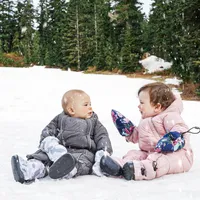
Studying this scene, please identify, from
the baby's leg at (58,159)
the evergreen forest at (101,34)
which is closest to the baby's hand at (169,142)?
the baby's leg at (58,159)

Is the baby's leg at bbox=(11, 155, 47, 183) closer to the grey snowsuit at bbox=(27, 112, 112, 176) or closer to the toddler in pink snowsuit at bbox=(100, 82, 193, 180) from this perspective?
the grey snowsuit at bbox=(27, 112, 112, 176)

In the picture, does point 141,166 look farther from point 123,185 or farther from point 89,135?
point 89,135

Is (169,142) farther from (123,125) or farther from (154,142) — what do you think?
(123,125)

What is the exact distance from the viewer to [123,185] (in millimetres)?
3273

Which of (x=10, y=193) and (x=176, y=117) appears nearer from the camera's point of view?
(x=10, y=193)

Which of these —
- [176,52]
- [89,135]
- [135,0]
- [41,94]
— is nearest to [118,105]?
[41,94]

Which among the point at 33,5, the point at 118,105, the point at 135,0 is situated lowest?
the point at 118,105

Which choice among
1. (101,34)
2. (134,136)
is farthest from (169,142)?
(101,34)

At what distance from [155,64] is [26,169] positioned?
3452cm

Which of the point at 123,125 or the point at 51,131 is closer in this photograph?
the point at 51,131

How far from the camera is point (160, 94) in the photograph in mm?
3916

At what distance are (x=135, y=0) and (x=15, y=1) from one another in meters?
38.2

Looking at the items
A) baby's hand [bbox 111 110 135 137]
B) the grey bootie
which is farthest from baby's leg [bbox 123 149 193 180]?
baby's hand [bbox 111 110 135 137]

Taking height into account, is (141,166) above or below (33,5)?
below
